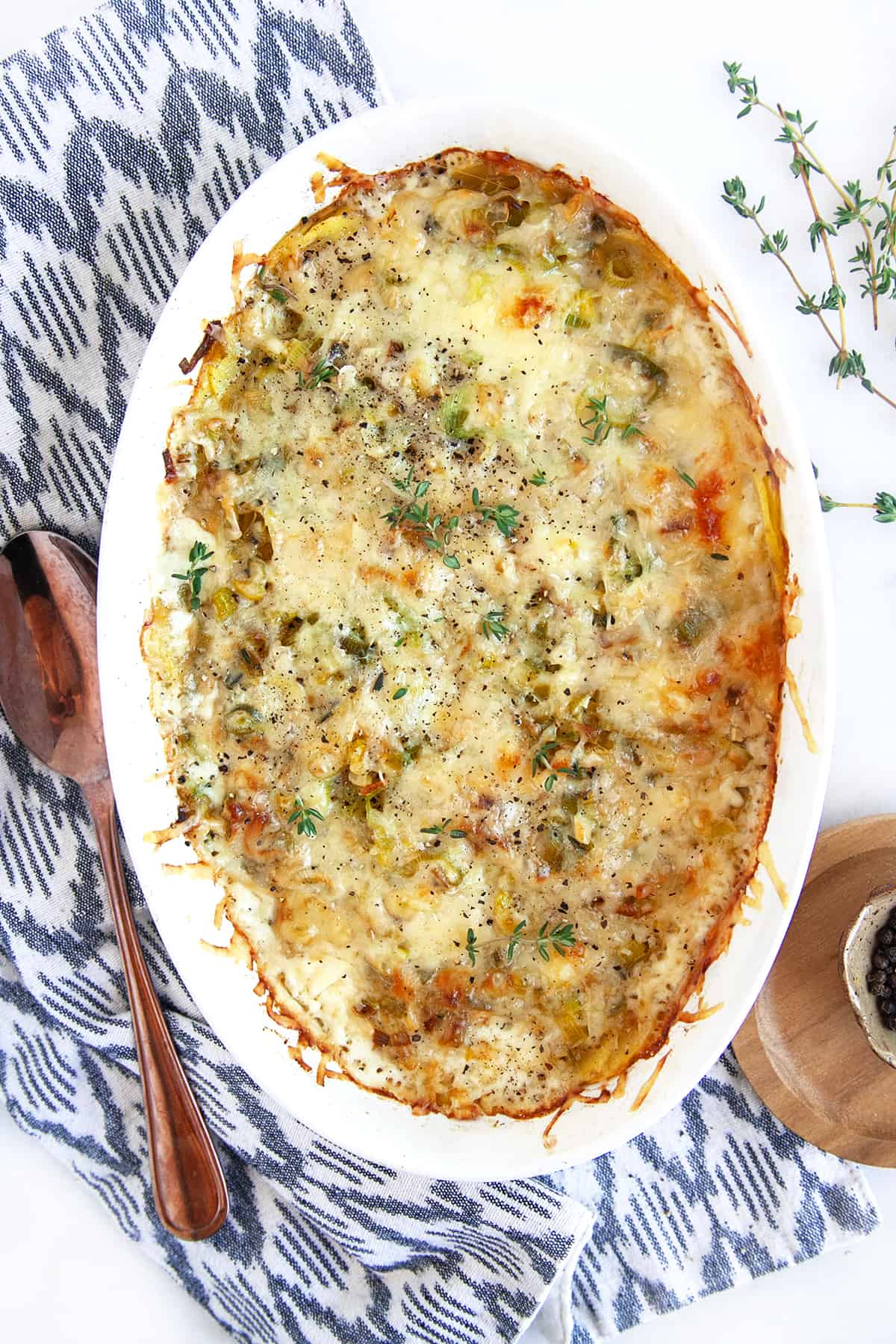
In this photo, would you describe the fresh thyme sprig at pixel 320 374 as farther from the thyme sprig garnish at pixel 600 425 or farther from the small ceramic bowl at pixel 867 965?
the small ceramic bowl at pixel 867 965

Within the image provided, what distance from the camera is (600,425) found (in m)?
1.91

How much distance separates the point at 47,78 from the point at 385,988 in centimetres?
203

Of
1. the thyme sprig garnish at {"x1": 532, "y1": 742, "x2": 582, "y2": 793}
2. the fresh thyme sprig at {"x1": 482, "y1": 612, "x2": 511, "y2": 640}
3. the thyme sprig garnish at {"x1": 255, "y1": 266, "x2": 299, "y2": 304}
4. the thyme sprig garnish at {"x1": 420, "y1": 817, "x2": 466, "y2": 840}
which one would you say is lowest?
the thyme sprig garnish at {"x1": 420, "y1": 817, "x2": 466, "y2": 840}

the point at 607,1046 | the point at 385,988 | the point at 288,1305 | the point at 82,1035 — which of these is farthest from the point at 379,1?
the point at 288,1305

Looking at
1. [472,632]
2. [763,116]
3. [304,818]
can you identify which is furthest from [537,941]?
[763,116]

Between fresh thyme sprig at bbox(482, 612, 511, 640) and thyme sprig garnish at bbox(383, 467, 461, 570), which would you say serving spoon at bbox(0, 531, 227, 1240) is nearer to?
thyme sprig garnish at bbox(383, 467, 461, 570)

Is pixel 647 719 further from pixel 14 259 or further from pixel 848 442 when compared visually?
pixel 14 259

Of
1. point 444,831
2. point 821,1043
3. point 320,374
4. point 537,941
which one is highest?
point 320,374

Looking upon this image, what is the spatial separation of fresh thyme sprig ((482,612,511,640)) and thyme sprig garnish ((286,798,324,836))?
49cm

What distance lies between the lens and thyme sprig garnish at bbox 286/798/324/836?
2021mm

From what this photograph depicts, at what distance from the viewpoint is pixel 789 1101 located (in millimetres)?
2354

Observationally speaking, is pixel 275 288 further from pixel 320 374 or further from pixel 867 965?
pixel 867 965

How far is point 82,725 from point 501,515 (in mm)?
1061

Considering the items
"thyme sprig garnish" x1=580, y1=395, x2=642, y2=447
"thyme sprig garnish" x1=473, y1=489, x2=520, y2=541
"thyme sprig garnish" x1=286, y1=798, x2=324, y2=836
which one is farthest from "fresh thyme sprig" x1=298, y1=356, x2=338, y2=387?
"thyme sprig garnish" x1=286, y1=798, x2=324, y2=836
